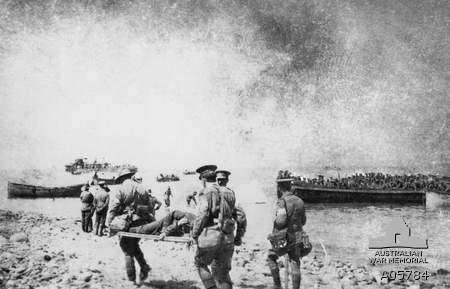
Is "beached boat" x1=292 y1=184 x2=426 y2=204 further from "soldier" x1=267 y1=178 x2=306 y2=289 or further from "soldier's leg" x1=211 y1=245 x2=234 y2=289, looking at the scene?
"soldier's leg" x1=211 y1=245 x2=234 y2=289

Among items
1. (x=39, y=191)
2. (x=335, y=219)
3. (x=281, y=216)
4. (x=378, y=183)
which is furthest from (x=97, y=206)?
(x=378, y=183)

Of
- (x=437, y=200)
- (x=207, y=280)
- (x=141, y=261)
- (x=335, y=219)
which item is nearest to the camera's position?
(x=207, y=280)

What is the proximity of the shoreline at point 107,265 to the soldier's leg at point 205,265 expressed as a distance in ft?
3.43

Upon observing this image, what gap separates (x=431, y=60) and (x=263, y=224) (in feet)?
16.1

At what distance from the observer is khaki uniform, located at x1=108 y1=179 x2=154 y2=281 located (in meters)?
5.13

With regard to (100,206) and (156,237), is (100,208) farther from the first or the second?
(156,237)

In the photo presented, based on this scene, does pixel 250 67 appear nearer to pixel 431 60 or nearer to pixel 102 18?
pixel 102 18

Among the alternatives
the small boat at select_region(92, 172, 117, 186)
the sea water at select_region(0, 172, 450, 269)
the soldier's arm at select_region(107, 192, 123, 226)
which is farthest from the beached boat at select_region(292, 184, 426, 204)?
the soldier's arm at select_region(107, 192, 123, 226)

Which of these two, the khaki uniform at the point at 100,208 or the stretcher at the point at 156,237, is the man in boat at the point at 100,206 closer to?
the khaki uniform at the point at 100,208

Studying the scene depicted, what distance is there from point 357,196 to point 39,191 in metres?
9.69

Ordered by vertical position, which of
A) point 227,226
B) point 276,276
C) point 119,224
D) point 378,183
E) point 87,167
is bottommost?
point 276,276

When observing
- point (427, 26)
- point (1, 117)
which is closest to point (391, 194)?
point (427, 26)

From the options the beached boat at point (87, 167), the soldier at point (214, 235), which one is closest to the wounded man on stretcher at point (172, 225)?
the soldier at point (214, 235)

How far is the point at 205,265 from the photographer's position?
14.7 ft
